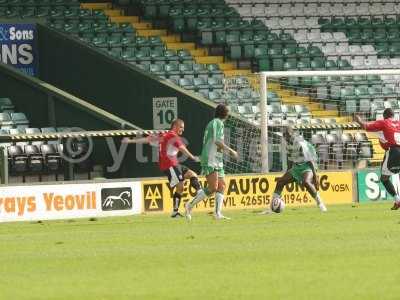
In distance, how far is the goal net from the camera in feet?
98.0

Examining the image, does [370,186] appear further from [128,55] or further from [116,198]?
[128,55]

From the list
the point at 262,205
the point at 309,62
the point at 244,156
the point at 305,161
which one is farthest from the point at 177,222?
the point at 309,62

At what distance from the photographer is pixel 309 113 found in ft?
110

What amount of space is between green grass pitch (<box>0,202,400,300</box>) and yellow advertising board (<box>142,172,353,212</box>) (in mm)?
4091

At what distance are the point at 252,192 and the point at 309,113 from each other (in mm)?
5838

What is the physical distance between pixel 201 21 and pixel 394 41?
610cm

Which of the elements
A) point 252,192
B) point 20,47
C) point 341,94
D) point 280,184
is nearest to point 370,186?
point 252,192

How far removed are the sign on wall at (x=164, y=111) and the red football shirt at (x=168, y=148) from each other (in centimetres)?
856

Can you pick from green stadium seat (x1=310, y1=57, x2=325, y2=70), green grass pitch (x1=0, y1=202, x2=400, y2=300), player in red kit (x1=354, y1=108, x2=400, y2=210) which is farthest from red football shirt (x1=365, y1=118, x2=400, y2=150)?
green stadium seat (x1=310, y1=57, x2=325, y2=70)

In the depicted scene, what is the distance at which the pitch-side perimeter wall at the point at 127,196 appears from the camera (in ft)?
84.0

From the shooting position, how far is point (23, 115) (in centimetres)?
3316

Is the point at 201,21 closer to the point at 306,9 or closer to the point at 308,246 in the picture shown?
the point at 306,9

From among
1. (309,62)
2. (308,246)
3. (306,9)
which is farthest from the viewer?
(306,9)

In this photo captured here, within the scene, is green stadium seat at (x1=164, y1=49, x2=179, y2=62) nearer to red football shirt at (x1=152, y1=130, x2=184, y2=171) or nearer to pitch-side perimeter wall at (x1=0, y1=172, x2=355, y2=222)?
pitch-side perimeter wall at (x1=0, y1=172, x2=355, y2=222)
